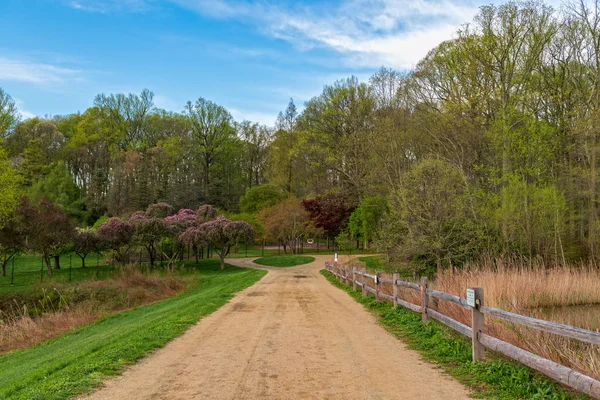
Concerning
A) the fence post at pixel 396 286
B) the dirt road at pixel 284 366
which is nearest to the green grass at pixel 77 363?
the dirt road at pixel 284 366

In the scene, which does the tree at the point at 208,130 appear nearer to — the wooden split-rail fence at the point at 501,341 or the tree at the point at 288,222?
the tree at the point at 288,222

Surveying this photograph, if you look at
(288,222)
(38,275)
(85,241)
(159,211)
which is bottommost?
(38,275)

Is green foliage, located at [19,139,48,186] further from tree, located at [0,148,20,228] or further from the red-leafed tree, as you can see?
the red-leafed tree

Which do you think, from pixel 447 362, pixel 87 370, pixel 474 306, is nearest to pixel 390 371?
pixel 447 362

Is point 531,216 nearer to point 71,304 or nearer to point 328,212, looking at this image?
point 71,304

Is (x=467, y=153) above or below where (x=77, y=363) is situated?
above

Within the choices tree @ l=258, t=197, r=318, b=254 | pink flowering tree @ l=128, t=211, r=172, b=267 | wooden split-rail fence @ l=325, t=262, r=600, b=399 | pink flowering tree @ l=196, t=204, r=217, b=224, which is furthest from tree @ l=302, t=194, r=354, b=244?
wooden split-rail fence @ l=325, t=262, r=600, b=399

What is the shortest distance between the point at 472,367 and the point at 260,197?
5251 cm

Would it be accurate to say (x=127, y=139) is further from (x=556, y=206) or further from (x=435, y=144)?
(x=556, y=206)

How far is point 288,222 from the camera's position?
4834cm

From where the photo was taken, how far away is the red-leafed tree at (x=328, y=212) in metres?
50.9

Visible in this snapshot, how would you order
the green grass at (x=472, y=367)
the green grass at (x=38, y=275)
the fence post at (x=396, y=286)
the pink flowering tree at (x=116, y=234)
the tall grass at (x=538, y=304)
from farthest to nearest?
the pink flowering tree at (x=116, y=234) → the green grass at (x=38, y=275) → the fence post at (x=396, y=286) → the tall grass at (x=538, y=304) → the green grass at (x=472, y=367)

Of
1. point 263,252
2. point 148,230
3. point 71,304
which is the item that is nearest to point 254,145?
point 263,252

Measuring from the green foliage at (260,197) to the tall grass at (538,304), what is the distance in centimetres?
4367
